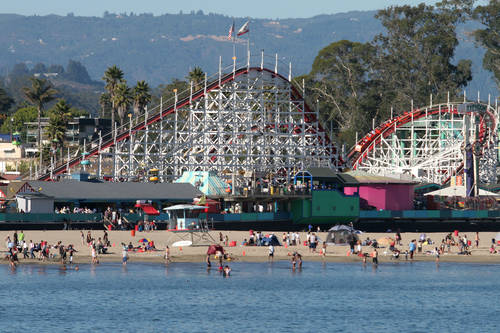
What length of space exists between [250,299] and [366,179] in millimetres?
33509

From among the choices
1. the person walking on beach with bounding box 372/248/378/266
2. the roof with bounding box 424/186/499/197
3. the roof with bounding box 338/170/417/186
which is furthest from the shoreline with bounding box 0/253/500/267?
the roof with bounding box 424/186/499/197

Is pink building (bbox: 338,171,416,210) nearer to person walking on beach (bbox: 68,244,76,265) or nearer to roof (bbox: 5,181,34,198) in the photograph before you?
roof (bbox: 5,181,34,198)

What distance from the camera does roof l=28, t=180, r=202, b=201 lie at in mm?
71250

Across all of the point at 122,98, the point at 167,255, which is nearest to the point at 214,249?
the point at 167,255

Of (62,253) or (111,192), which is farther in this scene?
(111,192)

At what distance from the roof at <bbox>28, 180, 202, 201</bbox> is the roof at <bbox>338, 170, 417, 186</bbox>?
42.7 feet

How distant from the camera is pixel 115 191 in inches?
2899

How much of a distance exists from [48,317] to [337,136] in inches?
3964

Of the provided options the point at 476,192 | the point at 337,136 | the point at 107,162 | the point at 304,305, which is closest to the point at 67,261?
the point at 304,305

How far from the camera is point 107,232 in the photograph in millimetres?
66500

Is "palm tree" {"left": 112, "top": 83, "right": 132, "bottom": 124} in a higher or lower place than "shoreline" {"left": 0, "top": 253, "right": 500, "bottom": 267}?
higher

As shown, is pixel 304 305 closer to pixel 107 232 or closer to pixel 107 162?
pixel 107 232

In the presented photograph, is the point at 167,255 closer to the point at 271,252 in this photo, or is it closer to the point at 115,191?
the point at 271,252

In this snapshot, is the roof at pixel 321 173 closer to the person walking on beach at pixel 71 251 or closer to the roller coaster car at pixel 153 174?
the roller coaster car at pixel 153 174
